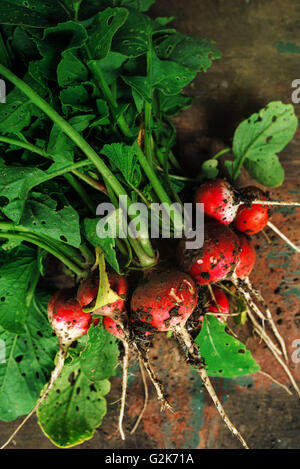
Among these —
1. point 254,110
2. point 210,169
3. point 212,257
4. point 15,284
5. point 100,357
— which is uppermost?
point 254,110

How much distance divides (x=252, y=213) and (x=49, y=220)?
52 centimetres

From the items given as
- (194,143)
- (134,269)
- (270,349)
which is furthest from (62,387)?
(194,143)

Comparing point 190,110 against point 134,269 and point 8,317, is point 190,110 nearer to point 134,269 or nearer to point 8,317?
point 134,269

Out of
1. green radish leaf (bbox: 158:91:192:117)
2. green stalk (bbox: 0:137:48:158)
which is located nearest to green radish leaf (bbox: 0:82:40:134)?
green stalk (bbox: 0:137:48:158)

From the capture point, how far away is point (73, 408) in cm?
106

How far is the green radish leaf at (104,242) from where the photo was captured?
0.75 metres

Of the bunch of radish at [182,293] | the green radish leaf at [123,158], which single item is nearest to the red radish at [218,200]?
the bunch of radish at [182,293]

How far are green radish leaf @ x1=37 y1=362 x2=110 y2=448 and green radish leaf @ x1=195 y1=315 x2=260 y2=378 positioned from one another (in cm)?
34

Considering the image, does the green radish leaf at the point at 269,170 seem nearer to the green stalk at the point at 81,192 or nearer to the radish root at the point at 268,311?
the radish root at the point at 268,311

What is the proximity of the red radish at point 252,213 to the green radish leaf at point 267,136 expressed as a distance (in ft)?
0.21

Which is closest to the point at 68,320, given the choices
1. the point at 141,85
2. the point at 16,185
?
the point at 16,185

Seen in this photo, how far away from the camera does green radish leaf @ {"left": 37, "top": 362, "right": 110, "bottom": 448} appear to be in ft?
3.45

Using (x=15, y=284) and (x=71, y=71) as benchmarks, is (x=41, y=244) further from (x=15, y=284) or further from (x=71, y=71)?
(x=71, y=71)

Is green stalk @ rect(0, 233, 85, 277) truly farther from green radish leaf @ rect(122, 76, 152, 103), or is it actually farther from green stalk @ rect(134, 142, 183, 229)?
green radish leaf @ rect(122, 76, 152, 103)
